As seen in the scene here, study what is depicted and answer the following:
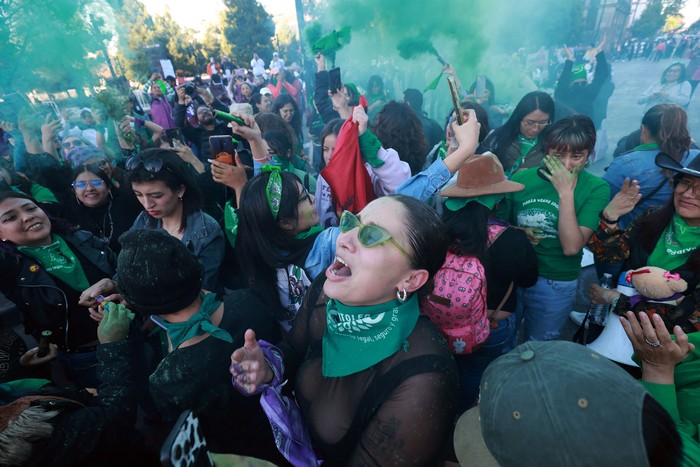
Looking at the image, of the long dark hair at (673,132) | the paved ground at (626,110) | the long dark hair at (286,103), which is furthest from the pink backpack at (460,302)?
the paved ground at (626,110)

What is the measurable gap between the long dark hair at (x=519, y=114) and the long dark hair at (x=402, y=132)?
101 centimetres

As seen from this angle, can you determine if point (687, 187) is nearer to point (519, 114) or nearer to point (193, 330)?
point (519, 114)

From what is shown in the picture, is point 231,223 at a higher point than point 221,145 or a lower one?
lower

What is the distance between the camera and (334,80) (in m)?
5.25

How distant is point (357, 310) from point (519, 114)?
3674 millimetres

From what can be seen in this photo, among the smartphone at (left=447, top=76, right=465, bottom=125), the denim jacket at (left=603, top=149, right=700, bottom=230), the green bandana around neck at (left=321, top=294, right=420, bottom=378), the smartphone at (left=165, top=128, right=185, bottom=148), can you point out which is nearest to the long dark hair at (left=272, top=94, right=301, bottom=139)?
the smartphone at (left=165, top=128, right=185, bottom=148)

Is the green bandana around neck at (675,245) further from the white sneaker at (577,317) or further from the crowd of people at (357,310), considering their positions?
the white sneaker at (577,317)

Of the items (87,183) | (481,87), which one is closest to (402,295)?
(87,183)

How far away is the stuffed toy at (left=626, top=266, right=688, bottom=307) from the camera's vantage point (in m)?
1.82

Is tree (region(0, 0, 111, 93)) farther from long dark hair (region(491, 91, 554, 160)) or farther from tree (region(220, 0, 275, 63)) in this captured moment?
tree (region(220, 0, 275, 63))

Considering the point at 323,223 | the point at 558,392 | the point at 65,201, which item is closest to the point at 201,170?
the point at 65,201

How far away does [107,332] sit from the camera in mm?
1832

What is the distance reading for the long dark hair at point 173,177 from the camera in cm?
262

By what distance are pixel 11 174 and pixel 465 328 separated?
4787mm
